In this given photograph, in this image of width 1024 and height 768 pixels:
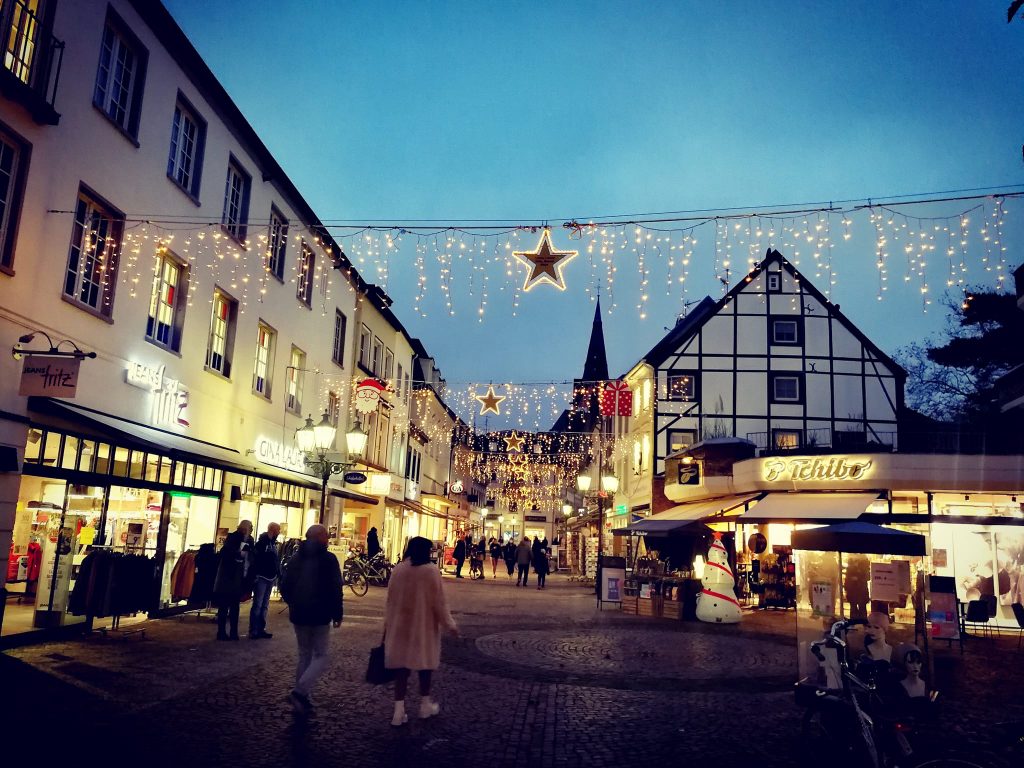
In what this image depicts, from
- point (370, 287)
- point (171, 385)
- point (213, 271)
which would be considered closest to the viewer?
point (171, 385)

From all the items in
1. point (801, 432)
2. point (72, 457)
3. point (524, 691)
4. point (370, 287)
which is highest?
point (370, 287)

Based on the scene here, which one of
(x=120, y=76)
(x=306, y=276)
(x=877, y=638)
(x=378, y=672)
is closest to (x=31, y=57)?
(x=120, y=76)

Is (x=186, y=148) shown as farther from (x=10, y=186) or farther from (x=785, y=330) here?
(x=785, y=330)

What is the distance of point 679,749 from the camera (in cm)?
646

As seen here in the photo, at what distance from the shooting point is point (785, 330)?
29.0 meters

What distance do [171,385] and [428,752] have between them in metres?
9.96

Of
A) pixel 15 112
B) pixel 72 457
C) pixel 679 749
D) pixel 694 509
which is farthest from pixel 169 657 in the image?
pixel 694 509

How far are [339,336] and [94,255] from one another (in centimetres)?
1299

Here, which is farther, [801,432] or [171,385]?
[801,432]

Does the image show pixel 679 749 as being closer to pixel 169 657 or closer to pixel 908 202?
pixel 169 657

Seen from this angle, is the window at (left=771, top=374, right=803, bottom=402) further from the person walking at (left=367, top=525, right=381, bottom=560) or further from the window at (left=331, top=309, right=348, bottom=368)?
the window at (left=331, top=309, right=348, bottom=368)

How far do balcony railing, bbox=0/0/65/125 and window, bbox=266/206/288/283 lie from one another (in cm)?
789

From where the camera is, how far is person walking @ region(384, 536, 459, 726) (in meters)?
6.87

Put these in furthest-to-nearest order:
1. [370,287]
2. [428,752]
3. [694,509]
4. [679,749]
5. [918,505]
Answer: [370,287] → [694,509] → [918,505] → [679,749] → [428,752]
